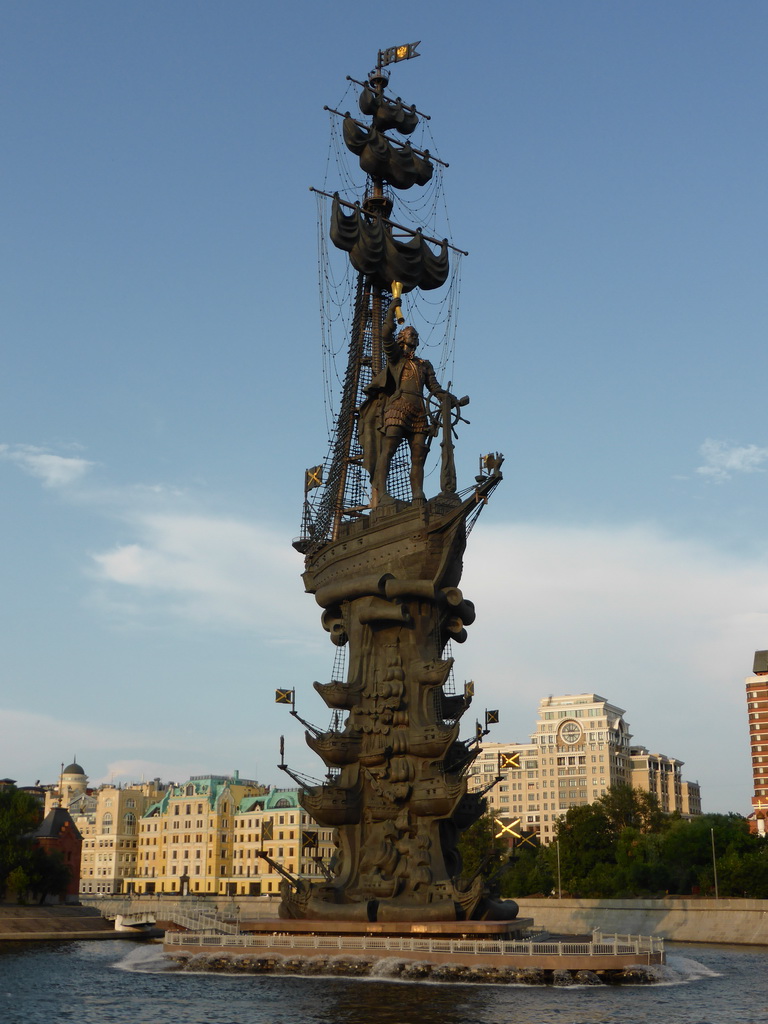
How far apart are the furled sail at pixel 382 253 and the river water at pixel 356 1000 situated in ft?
134

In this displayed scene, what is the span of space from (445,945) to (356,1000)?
7.64m

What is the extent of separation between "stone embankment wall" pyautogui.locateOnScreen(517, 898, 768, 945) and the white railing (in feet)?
93.5

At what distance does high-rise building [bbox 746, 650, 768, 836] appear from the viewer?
164 m

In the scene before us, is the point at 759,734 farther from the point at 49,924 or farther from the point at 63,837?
the point at 49,924

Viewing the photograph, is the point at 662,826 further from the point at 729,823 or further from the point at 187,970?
the point at 187,970

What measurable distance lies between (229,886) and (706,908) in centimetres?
9119

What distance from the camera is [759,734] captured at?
170 m

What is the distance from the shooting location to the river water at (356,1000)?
120 feet

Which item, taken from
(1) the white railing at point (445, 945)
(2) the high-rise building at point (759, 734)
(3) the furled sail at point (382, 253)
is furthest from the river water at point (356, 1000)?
(2) the high-rise building at point (759, 734)

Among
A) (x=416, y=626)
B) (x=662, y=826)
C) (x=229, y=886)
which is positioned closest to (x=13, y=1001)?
(x=416, y=626)

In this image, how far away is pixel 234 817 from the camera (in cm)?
16238

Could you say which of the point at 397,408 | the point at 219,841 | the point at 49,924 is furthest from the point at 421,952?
the point at 219,841

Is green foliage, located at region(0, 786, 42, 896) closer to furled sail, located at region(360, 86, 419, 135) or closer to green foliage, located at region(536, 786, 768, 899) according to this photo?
green foliage, located at region(536, 786, 768, 899)

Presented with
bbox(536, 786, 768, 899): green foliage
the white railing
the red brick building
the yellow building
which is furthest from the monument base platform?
the yellow building
